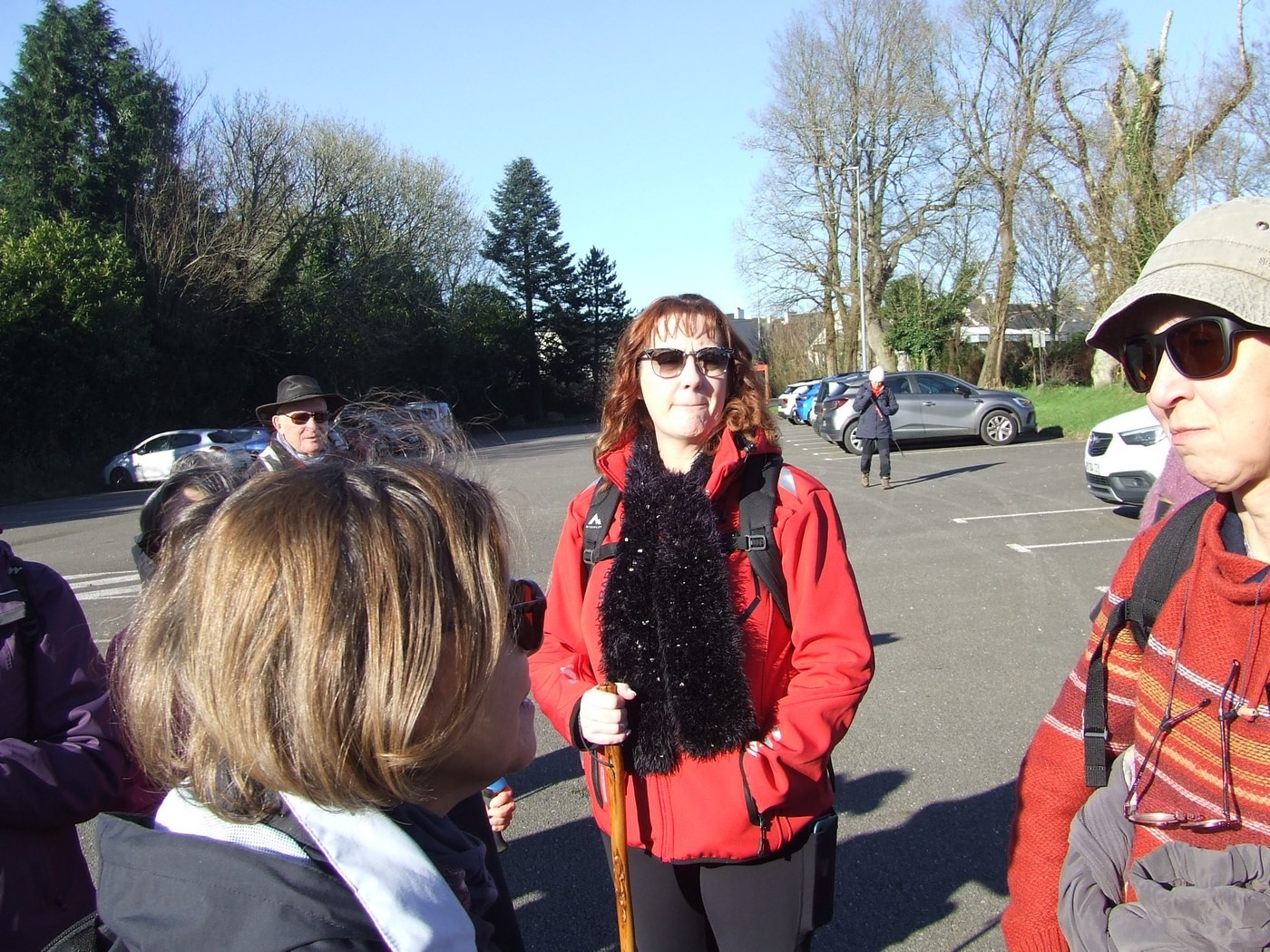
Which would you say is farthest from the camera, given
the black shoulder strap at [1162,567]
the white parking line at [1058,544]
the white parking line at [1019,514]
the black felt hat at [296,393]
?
the white parking line at [1019,514]

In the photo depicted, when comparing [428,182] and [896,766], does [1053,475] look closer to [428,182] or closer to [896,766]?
[896,766]

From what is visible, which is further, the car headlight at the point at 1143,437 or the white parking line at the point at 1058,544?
the car headlight at the point at 1143,437

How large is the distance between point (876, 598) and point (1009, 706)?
2507 mm

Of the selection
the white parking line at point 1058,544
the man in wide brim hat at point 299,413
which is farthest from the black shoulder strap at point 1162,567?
the white parking line at point 1058,544

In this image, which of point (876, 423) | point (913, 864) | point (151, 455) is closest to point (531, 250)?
point (151, 455)

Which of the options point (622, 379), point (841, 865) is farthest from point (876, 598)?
point (622, 379)

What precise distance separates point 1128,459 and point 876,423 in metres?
4.41

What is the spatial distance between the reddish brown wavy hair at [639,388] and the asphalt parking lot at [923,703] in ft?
1.61

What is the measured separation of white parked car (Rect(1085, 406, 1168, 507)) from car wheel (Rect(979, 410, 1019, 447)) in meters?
9.10

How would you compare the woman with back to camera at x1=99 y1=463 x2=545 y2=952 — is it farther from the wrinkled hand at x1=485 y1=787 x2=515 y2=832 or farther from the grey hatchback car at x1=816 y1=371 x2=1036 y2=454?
the grey hatchback car at x1=816 y1=371 x2=1036 y2=454

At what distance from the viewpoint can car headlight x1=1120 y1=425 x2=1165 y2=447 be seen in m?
9.67

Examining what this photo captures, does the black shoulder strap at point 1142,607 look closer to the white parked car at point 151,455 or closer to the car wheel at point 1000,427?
the car wheel at point 1000,427

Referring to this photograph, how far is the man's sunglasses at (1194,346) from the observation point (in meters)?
1.37

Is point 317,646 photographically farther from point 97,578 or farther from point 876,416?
point 876,416
